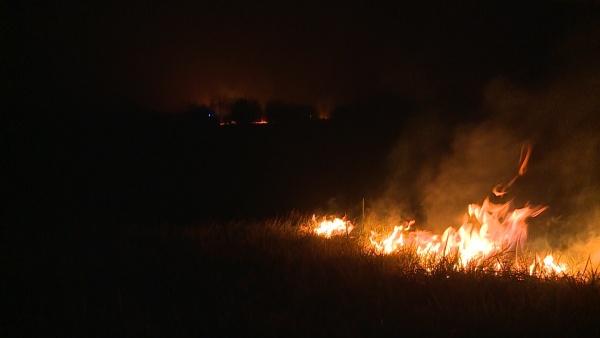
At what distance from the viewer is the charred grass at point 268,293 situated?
281 centimetres

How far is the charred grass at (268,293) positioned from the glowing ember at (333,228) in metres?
0.54

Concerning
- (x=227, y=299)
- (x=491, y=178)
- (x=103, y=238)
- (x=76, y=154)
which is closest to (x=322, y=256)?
(x=227, y=299)

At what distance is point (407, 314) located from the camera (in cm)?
295

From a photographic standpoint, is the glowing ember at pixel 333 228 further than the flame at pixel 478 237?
Yes

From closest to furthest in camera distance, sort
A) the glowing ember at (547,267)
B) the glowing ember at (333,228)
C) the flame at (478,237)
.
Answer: the glowing ember at (547,267) → the flame at (478,237) → the glowing ember at (333,228)

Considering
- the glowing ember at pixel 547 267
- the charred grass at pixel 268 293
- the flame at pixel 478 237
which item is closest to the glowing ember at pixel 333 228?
the flame at pixel 478 237

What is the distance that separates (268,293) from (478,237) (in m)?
2.73

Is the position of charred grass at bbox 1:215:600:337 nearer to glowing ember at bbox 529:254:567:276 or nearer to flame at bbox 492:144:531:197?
glowing ember at bbox 529:254:567:276

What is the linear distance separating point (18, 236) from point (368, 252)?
3.93 meters

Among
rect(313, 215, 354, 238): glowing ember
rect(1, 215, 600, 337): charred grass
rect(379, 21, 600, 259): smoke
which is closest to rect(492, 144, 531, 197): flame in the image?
rect(379, 21, 600, 259): smoke

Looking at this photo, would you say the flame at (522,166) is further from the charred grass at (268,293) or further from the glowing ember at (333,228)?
the charred grass at (268,293)

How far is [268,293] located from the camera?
3404mm

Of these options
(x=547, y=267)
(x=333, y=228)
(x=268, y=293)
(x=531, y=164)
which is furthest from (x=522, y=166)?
(x=268, y=293)

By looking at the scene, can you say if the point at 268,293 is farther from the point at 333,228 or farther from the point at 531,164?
the point at 531,164
